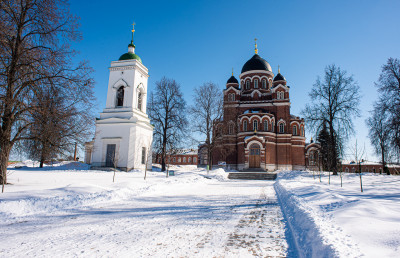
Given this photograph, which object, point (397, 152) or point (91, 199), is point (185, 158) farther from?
point (91, 199)

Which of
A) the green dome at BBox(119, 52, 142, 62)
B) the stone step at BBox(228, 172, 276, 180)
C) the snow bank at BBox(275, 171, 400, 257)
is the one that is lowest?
the stone step at BBox(228, 172, 276, 180)

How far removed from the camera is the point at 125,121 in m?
23.9

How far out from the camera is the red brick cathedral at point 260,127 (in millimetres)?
34469

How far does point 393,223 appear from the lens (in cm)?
415

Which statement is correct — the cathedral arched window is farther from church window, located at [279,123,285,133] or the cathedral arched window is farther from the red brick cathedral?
church window, located at [279,123,285,133]

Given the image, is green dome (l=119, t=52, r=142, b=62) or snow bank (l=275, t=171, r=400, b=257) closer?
snow bank (l=275, t=171, r=400, b=257)

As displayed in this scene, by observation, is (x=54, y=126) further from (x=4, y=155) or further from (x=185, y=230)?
(x=185, y=230)

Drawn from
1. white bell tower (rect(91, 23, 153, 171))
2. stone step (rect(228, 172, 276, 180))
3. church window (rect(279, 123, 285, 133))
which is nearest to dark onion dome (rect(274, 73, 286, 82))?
church window (rect(279, 123, 285, 133))

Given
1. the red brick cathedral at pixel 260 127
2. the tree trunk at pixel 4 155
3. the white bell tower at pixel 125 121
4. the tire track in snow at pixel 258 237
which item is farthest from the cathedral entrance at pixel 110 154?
the tire track in snow at pixel 258 237

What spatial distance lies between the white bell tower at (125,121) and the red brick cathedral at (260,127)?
12958mm

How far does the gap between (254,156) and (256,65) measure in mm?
16859

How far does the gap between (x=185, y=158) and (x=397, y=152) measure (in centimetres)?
6074

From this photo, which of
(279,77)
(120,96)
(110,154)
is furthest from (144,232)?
(279,77)

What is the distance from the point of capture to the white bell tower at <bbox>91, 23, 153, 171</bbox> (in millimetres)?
23500
